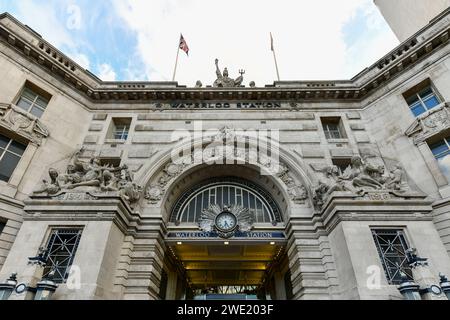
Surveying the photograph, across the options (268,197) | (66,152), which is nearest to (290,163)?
(268,197)

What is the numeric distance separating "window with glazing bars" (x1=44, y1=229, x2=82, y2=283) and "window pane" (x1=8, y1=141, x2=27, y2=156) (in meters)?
6.77

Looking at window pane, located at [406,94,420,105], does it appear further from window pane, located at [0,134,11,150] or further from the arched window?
window pane, located at [0,134,11,150]

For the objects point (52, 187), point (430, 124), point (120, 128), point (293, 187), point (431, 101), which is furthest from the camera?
point (120, 128)

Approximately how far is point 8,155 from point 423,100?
87.7 ft

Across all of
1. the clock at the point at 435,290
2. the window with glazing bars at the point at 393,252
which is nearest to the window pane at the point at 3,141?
the window with glazing bars at the point at 393,252

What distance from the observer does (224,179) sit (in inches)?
717

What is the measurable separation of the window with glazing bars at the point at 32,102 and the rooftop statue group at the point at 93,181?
19.4 feet

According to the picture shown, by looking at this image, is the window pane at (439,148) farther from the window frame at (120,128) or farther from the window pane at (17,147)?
the window pane at (17,147)

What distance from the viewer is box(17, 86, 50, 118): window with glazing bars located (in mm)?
16688

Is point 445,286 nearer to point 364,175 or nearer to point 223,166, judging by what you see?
point 364,175

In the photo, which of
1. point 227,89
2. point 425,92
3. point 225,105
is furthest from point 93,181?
point 425,92

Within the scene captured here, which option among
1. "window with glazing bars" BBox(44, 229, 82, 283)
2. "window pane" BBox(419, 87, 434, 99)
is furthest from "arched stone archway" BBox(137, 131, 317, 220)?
"window pane" BBox(419, 87, 434, 99)

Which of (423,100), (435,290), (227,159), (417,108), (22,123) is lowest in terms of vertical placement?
(435,290)
